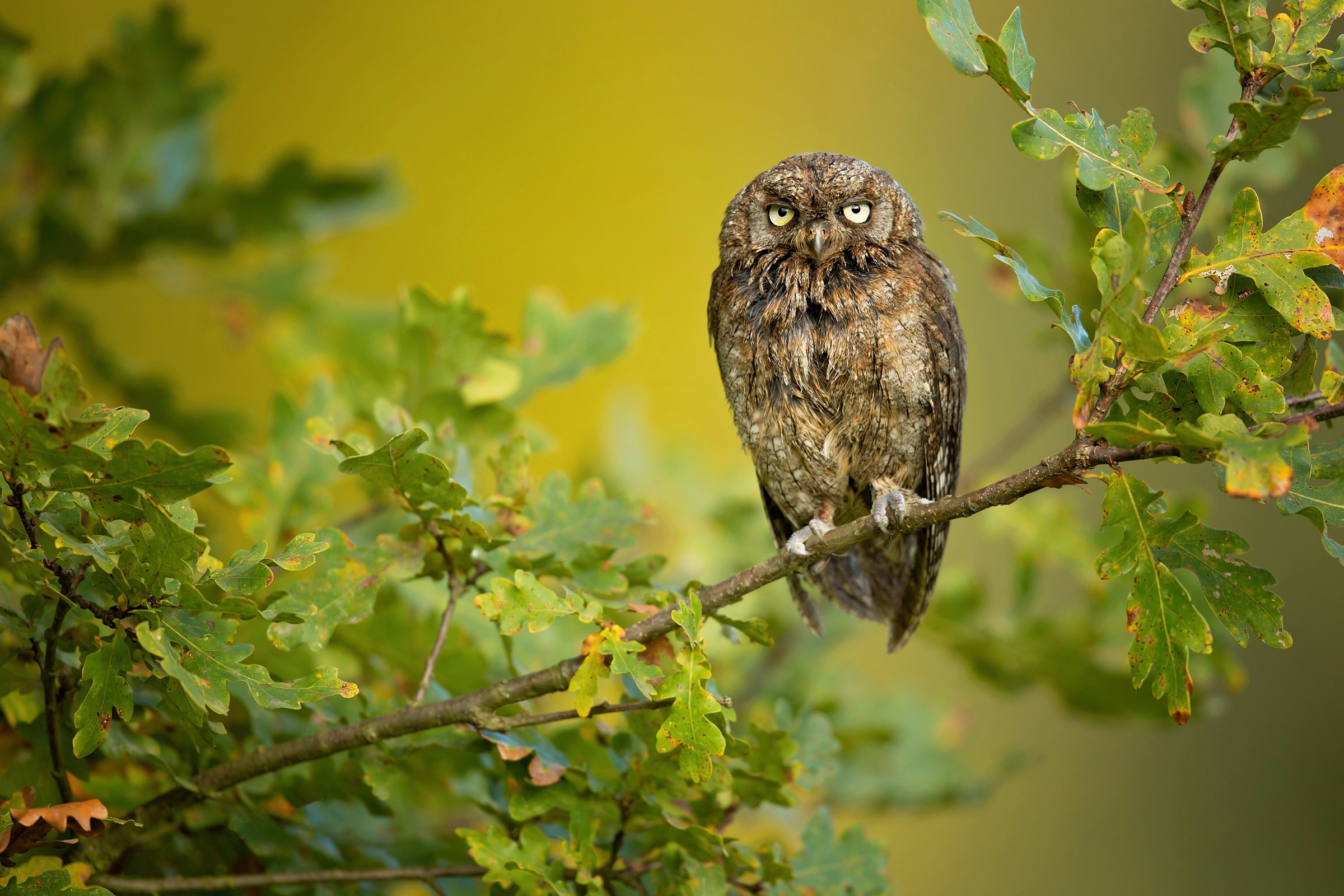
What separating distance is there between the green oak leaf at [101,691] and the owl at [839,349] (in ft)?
3.03

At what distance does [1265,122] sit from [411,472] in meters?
0.90

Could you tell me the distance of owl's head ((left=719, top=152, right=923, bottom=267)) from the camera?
5.13ft

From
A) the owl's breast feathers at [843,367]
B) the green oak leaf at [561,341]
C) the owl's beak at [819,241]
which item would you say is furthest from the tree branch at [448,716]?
the green oak leaf at [561,341]

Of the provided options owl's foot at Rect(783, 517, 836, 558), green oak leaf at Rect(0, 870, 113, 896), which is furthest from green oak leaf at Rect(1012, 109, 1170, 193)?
green oak leaf at Rect(0, 870, 113, 896)

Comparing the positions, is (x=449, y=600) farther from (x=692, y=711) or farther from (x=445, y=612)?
(x=692, y=711)

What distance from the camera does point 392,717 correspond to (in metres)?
1.05

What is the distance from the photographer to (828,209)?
5.17 feet

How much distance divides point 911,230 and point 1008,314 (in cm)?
350

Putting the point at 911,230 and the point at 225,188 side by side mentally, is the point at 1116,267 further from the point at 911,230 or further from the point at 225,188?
the point at 225,188

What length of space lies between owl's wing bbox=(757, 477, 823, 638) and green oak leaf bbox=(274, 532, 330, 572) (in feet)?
2.73

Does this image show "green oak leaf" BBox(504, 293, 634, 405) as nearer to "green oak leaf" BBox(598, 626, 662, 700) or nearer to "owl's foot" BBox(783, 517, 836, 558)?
"owl's foot" BBox(783, 517, 836, 558)

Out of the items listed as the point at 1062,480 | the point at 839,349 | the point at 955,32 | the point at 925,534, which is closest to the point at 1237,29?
the point at 955,32

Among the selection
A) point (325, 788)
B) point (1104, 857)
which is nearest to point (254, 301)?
point (325, 788)


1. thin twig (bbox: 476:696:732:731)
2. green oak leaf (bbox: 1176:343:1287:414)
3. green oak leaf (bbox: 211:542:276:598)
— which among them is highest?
green oak leaf (bbox: 1176:343:1287:414)
